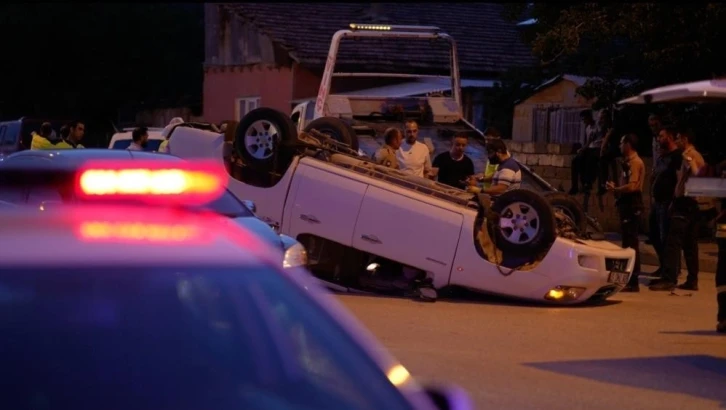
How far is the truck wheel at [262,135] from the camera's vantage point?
42.5 ft

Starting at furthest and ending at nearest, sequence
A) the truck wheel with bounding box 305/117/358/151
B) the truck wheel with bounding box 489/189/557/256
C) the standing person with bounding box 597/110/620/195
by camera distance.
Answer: the standing person with bounding box 597/110/620/195 → the truck wheel with bounding box 305/117/358/151 → the truck wheel with bounding box 489/189/557/256

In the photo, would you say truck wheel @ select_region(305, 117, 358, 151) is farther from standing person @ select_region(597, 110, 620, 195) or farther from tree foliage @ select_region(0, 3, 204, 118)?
tree foliage @ select_region(0, 3, 204, 118)

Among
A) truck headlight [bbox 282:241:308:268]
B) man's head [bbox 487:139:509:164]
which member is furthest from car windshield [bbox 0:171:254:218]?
man's head [bbox 487:139:509:164]

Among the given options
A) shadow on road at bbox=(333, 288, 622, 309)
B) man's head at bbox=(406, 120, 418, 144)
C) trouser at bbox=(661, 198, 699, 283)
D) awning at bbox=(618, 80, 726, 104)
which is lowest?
shadow on road at bbox=(333, 288, 622, 309)

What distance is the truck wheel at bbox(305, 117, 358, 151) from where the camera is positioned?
14.4 m

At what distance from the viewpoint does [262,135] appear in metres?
13.2

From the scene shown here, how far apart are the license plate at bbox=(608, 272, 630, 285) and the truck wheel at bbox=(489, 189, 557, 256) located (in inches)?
31.5

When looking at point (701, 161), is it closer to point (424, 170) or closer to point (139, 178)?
point (424, 170)

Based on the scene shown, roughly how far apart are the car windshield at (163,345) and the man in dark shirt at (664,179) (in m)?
10.1

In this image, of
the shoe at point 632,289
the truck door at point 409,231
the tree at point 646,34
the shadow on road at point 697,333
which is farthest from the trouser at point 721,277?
the tree at point 646,34

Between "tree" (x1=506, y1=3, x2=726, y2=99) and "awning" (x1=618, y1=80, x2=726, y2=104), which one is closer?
"awning" (x1=618, y1=80, x2=726, y2=104)

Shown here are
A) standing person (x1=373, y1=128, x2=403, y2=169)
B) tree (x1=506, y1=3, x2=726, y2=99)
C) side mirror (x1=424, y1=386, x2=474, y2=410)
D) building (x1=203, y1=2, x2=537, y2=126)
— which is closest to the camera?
side mirror (x1=424, y1=386, x2=474, y2=410)

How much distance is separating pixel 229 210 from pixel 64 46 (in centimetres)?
3945

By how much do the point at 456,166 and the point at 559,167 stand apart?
6892 mm
